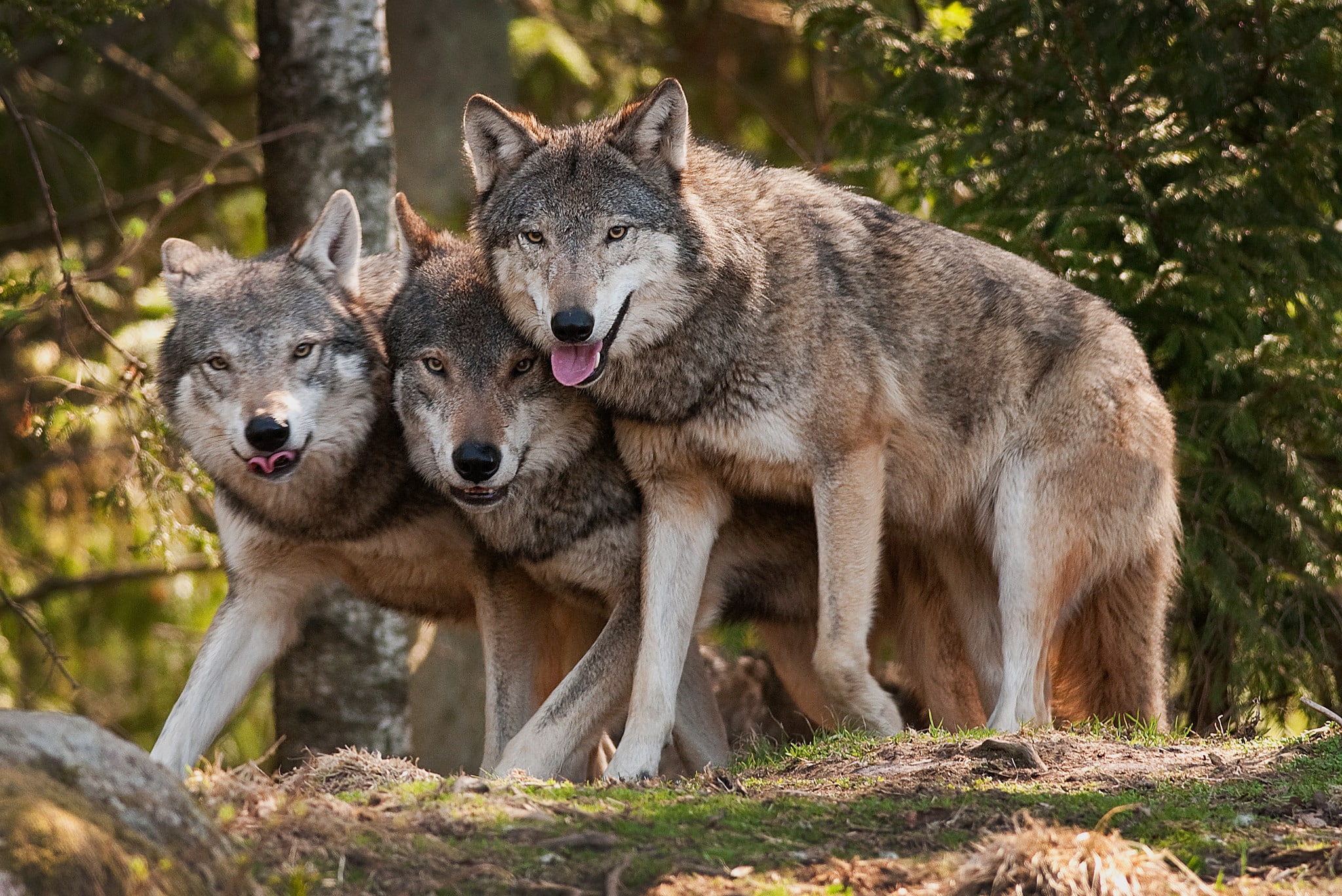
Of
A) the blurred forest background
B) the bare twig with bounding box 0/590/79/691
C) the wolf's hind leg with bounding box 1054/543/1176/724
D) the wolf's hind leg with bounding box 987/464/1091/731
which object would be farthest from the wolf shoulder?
the bare twig with bounding box 0/590/79/691

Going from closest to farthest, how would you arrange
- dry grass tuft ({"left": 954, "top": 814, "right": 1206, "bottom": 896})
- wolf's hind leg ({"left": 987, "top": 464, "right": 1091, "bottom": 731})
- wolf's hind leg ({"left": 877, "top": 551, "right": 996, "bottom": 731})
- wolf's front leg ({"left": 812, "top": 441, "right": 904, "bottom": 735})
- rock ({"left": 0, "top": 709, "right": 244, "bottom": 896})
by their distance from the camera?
1. rock ({"left": 0, "top": 709, "right": 244, "bottom": 896})
2. dry grass tuft ({"left": 954, "top": 814, "right": 1206, "bottom": 896})
3. wolf's front leg ({"left": 812, "top": 441, "right": 904, "bottom": 735})
4. wolf's hind leg ({"left": 987, "top": 464, "right": 1091, "bottom": 731})
5. wolf's hind leg ({"left": 877, "top": 551, "right": 996, "bottom": 731})

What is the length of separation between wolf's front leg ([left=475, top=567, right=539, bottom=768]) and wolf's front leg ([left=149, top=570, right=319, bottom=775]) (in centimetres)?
86

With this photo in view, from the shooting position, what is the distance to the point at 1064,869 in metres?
3.16

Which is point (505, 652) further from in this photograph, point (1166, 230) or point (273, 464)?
point (1166, 230)

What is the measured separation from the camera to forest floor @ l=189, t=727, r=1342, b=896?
10.6 ft

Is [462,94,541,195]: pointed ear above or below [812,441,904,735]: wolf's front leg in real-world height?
above

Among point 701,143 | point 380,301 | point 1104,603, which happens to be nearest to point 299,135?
point 380,301

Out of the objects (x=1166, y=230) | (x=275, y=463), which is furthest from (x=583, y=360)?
(x=1166, y=230)

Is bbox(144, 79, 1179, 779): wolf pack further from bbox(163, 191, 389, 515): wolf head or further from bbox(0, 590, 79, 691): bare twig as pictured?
bbox(0, 590, 79, 691): bare twig

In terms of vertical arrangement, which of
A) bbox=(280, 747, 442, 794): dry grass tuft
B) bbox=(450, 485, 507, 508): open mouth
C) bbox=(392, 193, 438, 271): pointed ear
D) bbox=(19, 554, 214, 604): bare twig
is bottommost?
bbox=(19, 554, 214, 604): bare twig

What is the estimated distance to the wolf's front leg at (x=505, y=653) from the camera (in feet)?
19.2

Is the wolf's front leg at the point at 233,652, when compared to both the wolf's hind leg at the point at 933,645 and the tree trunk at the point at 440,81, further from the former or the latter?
the tree trunk at the point at 440,81

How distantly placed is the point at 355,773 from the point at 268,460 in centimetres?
156

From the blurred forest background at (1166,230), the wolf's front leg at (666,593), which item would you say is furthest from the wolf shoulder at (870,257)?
the wolf's front leg at (666,593)
